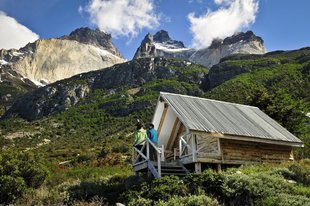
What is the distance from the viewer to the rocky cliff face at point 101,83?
11681 cm

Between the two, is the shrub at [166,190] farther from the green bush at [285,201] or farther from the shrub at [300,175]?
the shrub at [300,175]

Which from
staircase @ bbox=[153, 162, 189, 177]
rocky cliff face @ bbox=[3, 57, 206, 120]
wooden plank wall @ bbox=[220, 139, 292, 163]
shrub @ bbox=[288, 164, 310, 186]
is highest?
rocky cliff face @ bbox=[3, 57, 206, 120]

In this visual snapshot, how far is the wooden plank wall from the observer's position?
17.8 meters

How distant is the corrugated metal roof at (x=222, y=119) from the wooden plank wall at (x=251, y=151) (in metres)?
0.60

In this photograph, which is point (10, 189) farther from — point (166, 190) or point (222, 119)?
point (222, 119)

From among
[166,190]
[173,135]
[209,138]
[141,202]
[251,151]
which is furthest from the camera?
[173,135]

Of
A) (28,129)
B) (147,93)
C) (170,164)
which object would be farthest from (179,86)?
(170,164)

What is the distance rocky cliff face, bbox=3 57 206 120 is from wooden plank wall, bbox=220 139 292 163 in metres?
92.4

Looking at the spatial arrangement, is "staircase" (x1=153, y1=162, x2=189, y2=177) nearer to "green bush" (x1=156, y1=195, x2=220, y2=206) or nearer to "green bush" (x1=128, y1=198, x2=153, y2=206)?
"green bush" (x1=128, y1=198, x2=153, y2=206)

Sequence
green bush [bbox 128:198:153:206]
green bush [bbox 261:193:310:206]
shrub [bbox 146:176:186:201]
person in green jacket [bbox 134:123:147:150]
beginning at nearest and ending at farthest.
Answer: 1. green bush [bbox 261:193:310:206]
2. green bush [bbox 128:198:153:206]
3. shrub [bbox 146:176:186:201]
4. person in green jacket [bbox 134:123:147:150]

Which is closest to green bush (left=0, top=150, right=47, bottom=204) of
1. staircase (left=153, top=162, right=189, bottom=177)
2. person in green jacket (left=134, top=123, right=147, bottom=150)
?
person in green jacket (left=134, top=123, right=147, bottom=150)

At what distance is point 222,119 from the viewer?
1897 cm

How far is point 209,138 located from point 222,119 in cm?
117

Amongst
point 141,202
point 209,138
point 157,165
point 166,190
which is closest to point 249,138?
point 209,138
